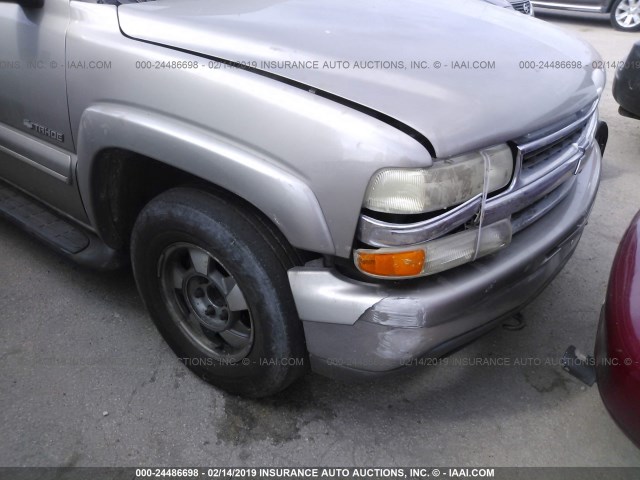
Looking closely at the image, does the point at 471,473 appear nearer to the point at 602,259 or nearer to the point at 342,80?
the point at 342,80

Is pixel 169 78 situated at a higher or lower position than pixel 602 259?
higher

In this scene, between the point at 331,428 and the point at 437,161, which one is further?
the point at 331,428

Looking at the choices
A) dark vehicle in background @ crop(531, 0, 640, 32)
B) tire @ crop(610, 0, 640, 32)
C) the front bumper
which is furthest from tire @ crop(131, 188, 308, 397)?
tire @ crop(610, 0, 640, 32)

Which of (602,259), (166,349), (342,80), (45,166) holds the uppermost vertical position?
(342,80)

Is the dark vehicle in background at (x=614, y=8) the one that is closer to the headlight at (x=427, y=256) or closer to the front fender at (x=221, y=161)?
the headlight at (x=427, y=256)

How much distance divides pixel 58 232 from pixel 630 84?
402 centimetres

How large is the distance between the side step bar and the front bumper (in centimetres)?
114

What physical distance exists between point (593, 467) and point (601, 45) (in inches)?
298

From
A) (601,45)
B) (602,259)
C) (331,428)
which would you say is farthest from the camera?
(601,45)

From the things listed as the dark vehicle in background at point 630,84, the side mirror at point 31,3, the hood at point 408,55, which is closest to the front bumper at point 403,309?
the hood at point 408,55

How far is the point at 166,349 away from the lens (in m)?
2.56

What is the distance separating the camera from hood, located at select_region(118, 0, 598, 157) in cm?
167

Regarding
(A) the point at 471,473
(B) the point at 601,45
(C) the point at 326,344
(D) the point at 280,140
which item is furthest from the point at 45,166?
(B) the point at 601,45

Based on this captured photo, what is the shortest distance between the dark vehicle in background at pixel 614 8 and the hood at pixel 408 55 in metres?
7.94
